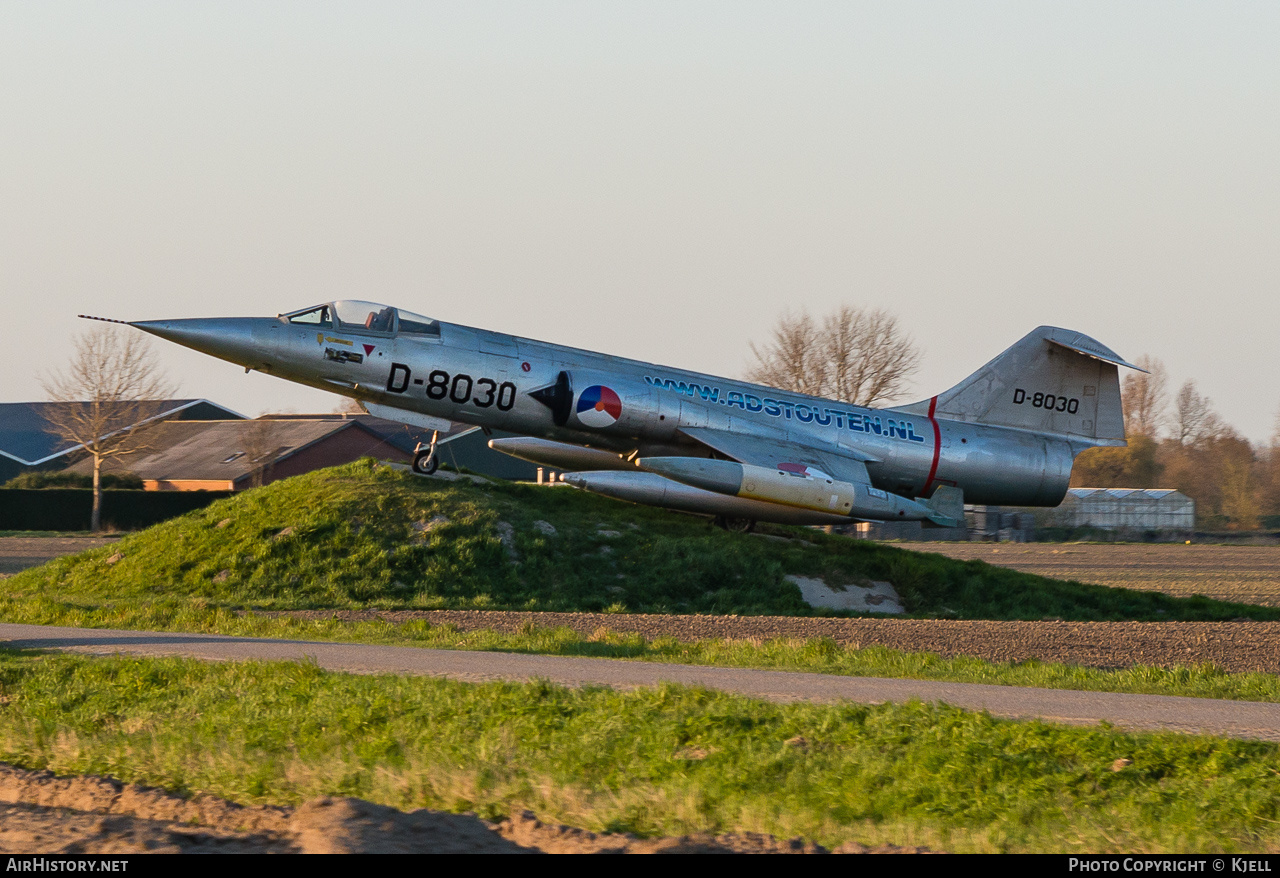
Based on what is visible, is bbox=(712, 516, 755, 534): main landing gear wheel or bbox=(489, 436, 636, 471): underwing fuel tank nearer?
bbox=(489, 436, 636, 471): underwing fuel tank

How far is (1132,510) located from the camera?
73375 millimetres

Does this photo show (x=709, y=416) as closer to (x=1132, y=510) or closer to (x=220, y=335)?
(x=220, y=335)

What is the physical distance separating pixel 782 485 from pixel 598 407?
3.74 metres

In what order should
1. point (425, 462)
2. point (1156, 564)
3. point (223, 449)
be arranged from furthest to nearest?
point (223, 449) < point (1156, 564) < point (425, 462)

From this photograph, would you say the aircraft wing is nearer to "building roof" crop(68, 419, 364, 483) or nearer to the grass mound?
the grass mound

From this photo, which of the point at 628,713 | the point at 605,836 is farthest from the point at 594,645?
the point at 605,836

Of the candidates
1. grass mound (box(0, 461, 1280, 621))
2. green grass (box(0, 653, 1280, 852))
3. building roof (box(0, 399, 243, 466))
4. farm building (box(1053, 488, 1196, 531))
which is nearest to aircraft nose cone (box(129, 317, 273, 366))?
grass mound (box(0, 461, 1280, 621))

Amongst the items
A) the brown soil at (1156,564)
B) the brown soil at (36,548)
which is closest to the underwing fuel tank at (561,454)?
the brown soil at (1156,564)

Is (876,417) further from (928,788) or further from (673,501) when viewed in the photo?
(928,788)

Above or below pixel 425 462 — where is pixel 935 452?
above

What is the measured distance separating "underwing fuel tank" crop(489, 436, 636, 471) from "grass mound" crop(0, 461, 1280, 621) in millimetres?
1062

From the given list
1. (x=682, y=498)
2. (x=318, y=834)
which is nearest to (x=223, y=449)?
(x=682, y=498)

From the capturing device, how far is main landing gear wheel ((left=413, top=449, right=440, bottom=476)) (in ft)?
83.4

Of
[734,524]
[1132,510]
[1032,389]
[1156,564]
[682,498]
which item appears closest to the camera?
[682,498]
